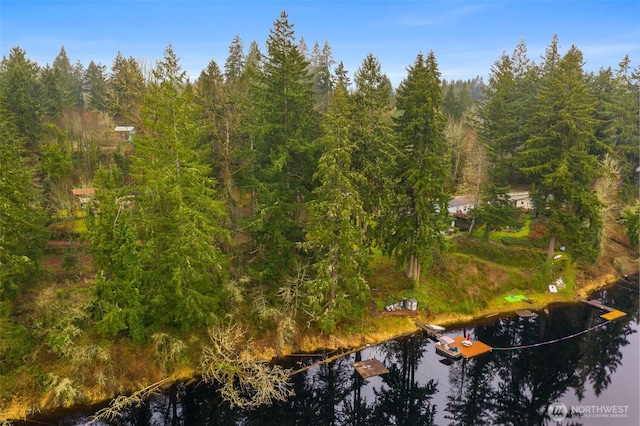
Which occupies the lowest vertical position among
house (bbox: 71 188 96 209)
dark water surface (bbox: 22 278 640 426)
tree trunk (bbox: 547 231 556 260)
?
dark water surface (bbox: 22 278 640 426)

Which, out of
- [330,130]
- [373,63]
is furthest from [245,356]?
[373,63]

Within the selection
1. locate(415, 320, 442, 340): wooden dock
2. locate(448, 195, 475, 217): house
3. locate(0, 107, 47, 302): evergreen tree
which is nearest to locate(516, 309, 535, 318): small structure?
locate(415, 320, 442, 340): wooden dock

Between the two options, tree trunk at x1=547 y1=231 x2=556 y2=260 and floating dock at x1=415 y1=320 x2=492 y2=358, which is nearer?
floating dock at x1=415 y1=320 x2=492 y2=358

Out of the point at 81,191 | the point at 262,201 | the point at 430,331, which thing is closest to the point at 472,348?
the point at 430,331

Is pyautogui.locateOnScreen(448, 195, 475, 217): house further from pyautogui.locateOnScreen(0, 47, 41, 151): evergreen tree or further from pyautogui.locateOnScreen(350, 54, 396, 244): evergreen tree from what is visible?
pyautogui.locateOnScreen(0, 47, 41, 151): evergreen tree

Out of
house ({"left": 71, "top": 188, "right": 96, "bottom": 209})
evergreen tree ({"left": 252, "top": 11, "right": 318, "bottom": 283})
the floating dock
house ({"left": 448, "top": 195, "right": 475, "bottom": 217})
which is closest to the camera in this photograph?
evergreen tree ({"left": 252, "top": 11, "right": 318, "bottom": 283})

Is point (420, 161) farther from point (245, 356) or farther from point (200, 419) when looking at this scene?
point (200, 419)

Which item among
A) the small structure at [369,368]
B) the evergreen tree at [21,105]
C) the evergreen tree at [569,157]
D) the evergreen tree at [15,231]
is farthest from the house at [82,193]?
the evergreen tree at [569,157]
